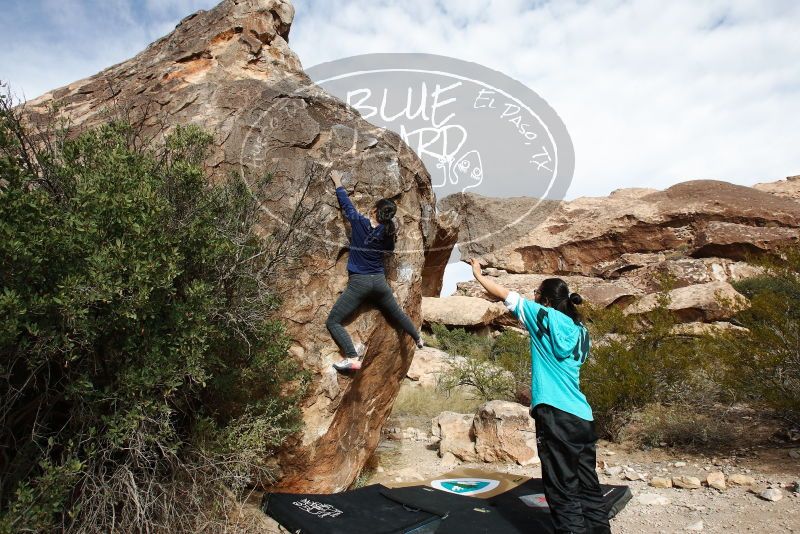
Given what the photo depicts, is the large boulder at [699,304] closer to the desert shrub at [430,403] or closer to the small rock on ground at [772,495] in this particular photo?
the desert shrub at [430,403]

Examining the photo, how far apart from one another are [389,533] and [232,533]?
3.19 ft

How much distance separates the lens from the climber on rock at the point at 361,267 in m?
4.37

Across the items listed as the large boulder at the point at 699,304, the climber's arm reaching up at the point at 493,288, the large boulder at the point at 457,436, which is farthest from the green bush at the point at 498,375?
the climber's arm reaching up at the point at 493,288

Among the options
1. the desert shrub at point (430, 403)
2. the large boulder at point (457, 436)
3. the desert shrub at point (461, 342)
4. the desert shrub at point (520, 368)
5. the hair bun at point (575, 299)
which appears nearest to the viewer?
the hair bun at point (575, 299)

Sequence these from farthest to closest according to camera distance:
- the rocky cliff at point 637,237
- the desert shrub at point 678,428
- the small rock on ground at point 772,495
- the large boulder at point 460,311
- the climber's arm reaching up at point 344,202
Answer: the rocky cliff at point 637,237
the large boulder at point 460,311
the desert shrub at point 678,428
the climber's arm reaching up at point 344,202
the small rock on ground at point 772,495

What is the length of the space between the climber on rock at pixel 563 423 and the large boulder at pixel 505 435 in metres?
2.71

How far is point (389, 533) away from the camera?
11.9ft

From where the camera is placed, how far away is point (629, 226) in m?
21.6

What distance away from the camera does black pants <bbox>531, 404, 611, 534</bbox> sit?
131 inches

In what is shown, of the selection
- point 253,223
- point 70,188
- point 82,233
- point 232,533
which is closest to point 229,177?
point 253,223

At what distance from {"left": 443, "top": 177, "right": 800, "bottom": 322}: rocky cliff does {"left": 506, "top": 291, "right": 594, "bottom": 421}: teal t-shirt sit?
42.9 ft

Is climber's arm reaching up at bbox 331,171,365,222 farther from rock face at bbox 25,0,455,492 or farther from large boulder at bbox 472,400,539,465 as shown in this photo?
large boulder at bbox 472,400,539,465

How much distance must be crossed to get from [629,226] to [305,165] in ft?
63.6

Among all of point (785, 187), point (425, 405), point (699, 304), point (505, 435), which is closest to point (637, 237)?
point (699, 304)
